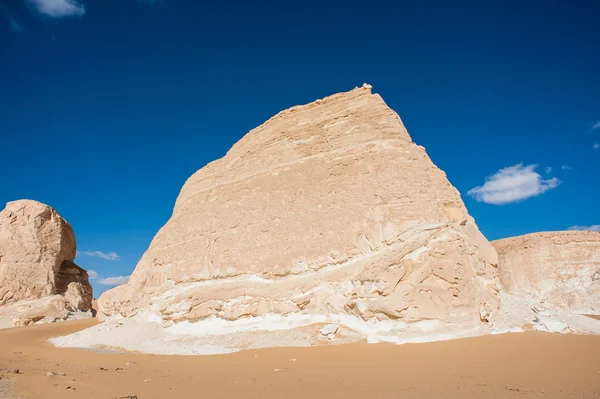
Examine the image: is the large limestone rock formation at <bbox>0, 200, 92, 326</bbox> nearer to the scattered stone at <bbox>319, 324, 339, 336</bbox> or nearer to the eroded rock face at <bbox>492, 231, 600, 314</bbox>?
the scattered stone at <bbox>319, 324, 339, 336</bbox>

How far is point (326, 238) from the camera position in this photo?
1288 centimetres

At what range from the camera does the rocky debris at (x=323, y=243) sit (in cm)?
1025

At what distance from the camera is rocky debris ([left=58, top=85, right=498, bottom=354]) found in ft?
33.6

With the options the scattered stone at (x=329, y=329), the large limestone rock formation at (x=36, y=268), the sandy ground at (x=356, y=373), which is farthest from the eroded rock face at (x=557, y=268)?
the large limestone rock formation at (x=36, y=268)

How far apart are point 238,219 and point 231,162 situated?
11.6ft

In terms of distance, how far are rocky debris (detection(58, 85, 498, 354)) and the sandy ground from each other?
1292 millimetres

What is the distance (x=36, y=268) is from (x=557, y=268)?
3621 cm

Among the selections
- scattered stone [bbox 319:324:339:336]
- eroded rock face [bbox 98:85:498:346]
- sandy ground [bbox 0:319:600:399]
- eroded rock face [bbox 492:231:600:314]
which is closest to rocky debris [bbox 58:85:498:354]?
eroded rock face [bbox 98:85:498:346]

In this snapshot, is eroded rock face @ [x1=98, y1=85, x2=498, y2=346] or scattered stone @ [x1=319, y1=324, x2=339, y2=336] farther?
scattered stone @ [x1=319, y1=324, x2=339, y2=336]

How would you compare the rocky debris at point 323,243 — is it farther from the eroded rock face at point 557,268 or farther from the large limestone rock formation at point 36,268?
the eroded rock face at point 557,268

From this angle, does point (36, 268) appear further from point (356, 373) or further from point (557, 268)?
point (557, 268)

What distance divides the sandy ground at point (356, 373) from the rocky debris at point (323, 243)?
1.29 metres


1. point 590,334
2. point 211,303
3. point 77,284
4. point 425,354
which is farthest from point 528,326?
point 77,284

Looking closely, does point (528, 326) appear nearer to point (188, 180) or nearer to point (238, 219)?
point (238, 219)
